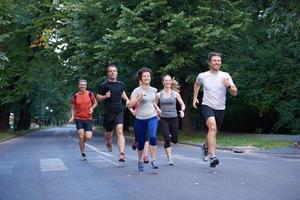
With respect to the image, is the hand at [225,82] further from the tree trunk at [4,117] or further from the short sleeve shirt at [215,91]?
the tree trunk at [4,117]

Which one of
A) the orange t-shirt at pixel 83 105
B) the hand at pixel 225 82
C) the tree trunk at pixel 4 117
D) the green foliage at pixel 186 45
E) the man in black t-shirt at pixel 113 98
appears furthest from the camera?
the tree trunk at pixel 4 117

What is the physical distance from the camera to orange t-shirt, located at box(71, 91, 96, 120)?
12.8 m

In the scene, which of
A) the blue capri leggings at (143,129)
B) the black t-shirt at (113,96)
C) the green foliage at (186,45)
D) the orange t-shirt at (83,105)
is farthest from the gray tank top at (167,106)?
the green foliage at (186,45)

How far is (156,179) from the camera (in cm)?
873

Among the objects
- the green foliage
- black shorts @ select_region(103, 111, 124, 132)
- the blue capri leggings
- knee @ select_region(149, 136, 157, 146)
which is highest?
the green foliage

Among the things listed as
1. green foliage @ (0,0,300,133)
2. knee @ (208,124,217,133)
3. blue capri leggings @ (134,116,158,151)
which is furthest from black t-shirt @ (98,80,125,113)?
green foliage @ (0,0,300,133)

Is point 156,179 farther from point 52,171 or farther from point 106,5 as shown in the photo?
point 106,5

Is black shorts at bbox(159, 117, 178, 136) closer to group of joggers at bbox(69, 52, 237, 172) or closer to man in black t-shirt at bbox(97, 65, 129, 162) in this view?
group of joggers at bbox(69, 52, 237, 172)

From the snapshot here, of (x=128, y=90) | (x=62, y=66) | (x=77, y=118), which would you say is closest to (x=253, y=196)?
(x=77, y=118)

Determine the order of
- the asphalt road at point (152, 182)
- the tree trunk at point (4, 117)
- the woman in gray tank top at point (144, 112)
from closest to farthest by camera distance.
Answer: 1. the asphalt road at point (152, 182)
2. the woman in gray tank top at point (144, 112)
3. the tree trunk at point (4, 117)

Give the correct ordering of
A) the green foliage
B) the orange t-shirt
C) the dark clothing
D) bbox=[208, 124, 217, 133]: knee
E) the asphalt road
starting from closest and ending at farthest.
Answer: the asphalt road
bbox=[208, 124, 217, 133]: knee
the dark clothing
the orange t-shirt
the green foliage

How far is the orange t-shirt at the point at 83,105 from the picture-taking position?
42.1ft

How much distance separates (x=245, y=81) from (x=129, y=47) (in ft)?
20.4

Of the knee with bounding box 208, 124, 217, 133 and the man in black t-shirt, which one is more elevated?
the man in black t-shirt
